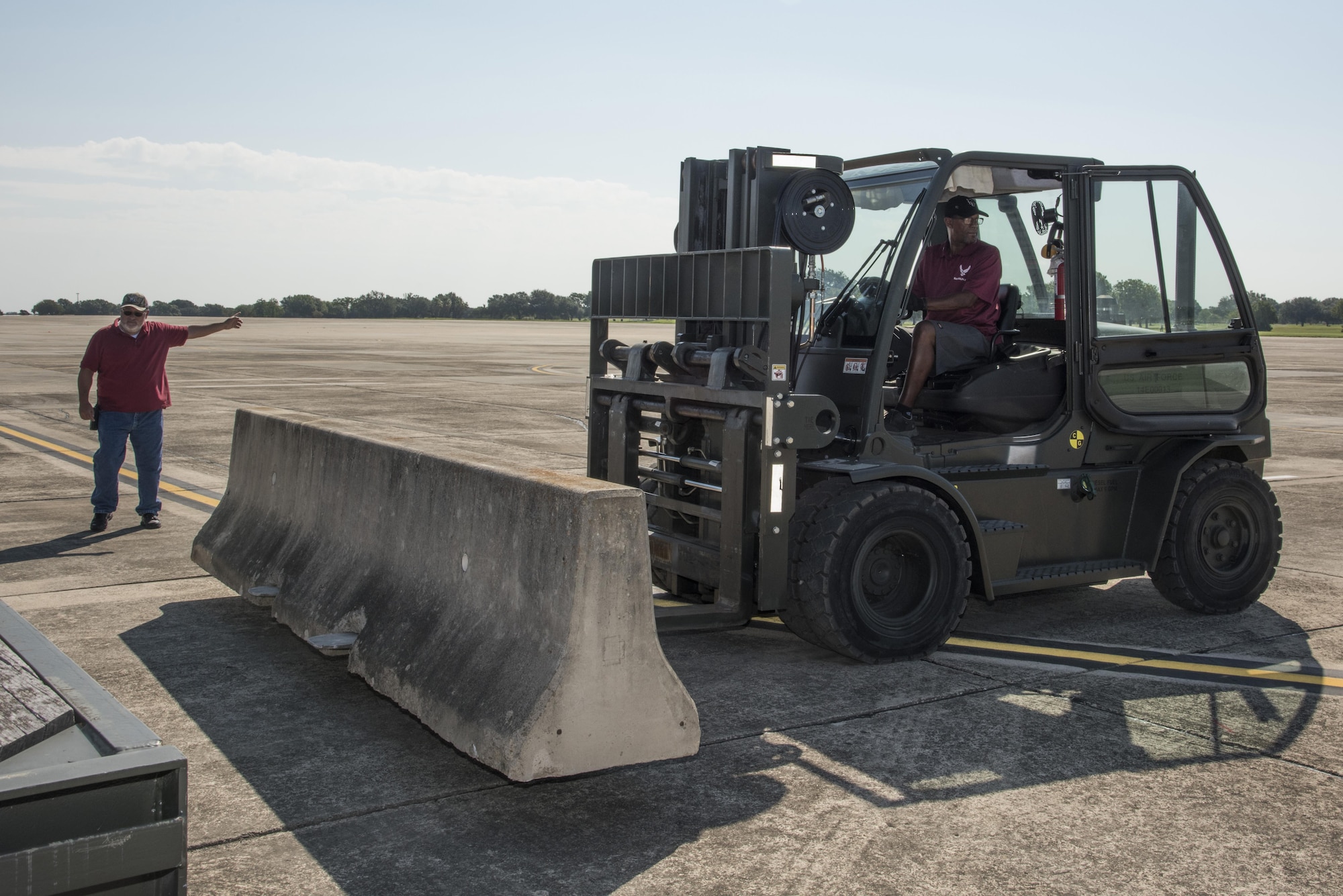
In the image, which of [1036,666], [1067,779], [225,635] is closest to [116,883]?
[1067,779]

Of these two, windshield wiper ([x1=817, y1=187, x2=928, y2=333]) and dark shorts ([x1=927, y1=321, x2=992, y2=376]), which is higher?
windshield wiper ([x1=817, y1=187, x2=928, y2=333])

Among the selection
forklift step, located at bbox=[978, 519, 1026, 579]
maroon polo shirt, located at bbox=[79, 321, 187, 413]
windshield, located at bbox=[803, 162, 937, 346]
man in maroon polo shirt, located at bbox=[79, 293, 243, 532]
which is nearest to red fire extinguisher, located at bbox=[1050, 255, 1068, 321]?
windshield, located at bbox=[803, 162, 937, 346]

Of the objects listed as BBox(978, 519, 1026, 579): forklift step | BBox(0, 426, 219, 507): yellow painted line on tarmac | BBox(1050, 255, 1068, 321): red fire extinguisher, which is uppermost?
BBox(1050, 255, 1068, 321): red fire extinguisher

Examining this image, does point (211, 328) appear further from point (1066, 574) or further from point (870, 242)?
point (1066, 574)

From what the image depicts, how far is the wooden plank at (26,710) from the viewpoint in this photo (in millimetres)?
2469

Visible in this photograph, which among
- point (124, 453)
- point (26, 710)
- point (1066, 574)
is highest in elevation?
point (26, 710)

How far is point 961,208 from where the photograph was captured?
6.81 meters

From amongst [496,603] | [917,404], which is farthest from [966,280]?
[496,603]

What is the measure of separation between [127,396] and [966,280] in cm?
618

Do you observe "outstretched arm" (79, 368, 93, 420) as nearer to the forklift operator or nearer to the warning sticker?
the warning sticker

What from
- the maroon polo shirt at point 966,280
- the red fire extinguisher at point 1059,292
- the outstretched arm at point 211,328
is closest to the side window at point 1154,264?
the red fire extinguisher at point 1059,292

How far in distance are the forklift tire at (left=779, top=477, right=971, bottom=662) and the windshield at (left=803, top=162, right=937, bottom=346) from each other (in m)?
1.00

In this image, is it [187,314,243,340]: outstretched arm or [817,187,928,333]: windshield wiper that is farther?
[187,314,243,340]: outstretched arm

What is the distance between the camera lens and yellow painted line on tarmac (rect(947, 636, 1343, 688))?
19.4 feet
